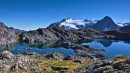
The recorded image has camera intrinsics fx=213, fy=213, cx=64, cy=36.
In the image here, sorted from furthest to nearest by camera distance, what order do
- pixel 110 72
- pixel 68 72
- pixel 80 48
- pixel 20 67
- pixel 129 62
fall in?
1. pixel 80 48
2. pixel 20 67
3. pixel 68 72
4. pixel 129 62
5. pixel 110 72

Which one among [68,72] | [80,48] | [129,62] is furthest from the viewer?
[80,48]

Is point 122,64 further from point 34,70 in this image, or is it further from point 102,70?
point 34,70

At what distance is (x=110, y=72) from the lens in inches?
1364

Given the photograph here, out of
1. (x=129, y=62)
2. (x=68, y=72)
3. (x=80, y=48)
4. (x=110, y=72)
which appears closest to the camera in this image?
(x=110, y=72)

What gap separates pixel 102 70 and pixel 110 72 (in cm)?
196

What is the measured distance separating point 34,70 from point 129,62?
28.8m

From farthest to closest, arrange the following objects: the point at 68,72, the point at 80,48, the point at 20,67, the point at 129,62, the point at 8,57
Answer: the point at 80,48 → the point at 8,57 → the point at 20,67 → the point at 68,72 → the point at 129,62

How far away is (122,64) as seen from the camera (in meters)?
37.3

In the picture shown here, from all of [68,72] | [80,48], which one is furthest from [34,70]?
[80,48]

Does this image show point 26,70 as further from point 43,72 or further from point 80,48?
point 80,48

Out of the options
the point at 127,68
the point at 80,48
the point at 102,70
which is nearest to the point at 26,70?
the point at 102,70

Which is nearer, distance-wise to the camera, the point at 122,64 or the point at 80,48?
the point at 122,64

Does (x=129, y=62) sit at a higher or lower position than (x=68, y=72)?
higher

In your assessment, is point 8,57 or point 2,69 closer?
point 2,69
